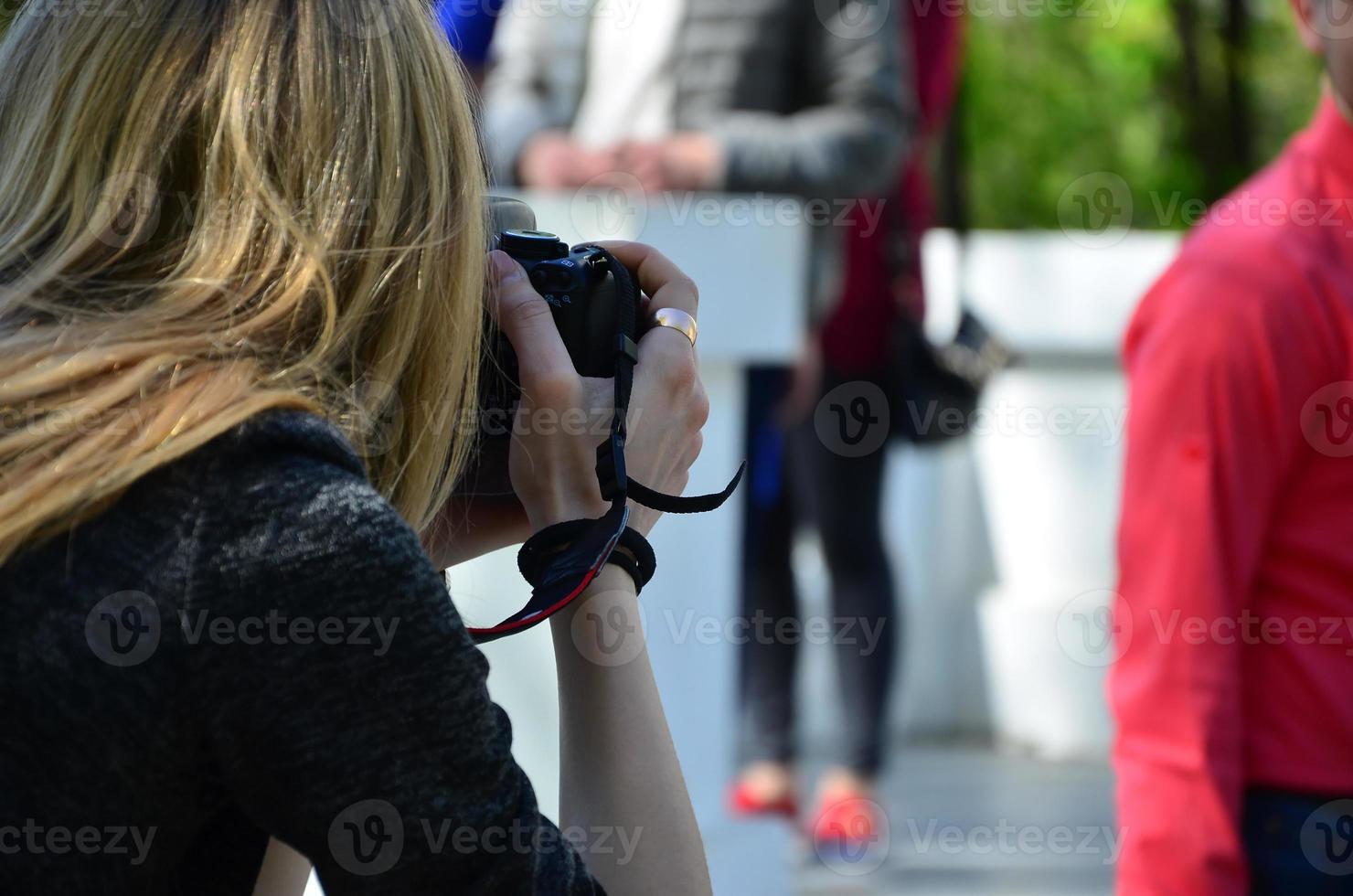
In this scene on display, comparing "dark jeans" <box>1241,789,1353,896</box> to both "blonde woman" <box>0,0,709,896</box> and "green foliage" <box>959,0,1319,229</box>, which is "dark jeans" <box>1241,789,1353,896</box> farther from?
"green foliage" <box>959,0,1319,229</box>

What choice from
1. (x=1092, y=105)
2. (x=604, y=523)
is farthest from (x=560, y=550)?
(x=1092, y=105)

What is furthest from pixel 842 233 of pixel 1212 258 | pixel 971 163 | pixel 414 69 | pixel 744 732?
pixel 971 163

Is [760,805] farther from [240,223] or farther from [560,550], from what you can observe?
[240,223]

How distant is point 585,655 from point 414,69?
45 centimetres

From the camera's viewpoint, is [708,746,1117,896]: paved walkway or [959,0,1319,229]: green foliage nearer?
[708,746,1117,896]: paved walkway

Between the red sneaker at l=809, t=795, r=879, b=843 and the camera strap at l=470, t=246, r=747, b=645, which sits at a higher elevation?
the camera strap at l=470, t=246, r=747, b=645

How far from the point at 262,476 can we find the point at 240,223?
214 millimetres

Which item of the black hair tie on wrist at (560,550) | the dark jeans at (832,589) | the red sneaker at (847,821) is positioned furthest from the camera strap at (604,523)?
the red sneaker at (847,821)

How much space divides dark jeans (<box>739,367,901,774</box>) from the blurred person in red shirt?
183 cm

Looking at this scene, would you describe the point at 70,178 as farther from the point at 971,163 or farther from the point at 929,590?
the point at 971,163

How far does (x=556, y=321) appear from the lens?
4.14 ft

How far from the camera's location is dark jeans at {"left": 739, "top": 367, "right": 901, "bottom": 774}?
3592 millimetres

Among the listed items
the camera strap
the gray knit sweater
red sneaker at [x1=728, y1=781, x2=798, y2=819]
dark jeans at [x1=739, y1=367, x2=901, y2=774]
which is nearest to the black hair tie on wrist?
the camera strap

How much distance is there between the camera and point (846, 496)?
11.9 feet
